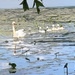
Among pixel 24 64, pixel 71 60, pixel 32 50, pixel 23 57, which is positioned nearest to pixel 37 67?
pixel 24 64

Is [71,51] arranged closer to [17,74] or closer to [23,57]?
[23,57]

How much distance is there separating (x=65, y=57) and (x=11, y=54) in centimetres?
254

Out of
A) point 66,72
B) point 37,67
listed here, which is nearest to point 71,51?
point 37,67

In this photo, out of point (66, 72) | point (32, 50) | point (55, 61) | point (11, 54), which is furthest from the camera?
point (32, 50)

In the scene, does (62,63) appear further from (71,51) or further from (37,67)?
(71,51)

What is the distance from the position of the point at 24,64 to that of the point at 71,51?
3716mm

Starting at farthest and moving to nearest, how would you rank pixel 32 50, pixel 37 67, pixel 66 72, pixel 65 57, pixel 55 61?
1. pixel 32 50
2. pixel 65 57
3. pixel 55 61
4. pixel 37 67
5. pixel 66 72

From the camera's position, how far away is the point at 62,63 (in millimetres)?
11273

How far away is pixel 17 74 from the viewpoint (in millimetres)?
9672

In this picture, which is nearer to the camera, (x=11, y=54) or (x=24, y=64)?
(x=24, y=64)

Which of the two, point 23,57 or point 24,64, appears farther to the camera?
point 23,57

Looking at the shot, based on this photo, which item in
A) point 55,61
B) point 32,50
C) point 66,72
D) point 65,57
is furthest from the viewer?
point 32,50

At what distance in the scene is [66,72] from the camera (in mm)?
9438

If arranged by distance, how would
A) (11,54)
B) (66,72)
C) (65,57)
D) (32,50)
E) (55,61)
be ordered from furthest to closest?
1. (32,50)
2. (11,54)
3. (65,57)
4. (55,61)
5. (66,72)
